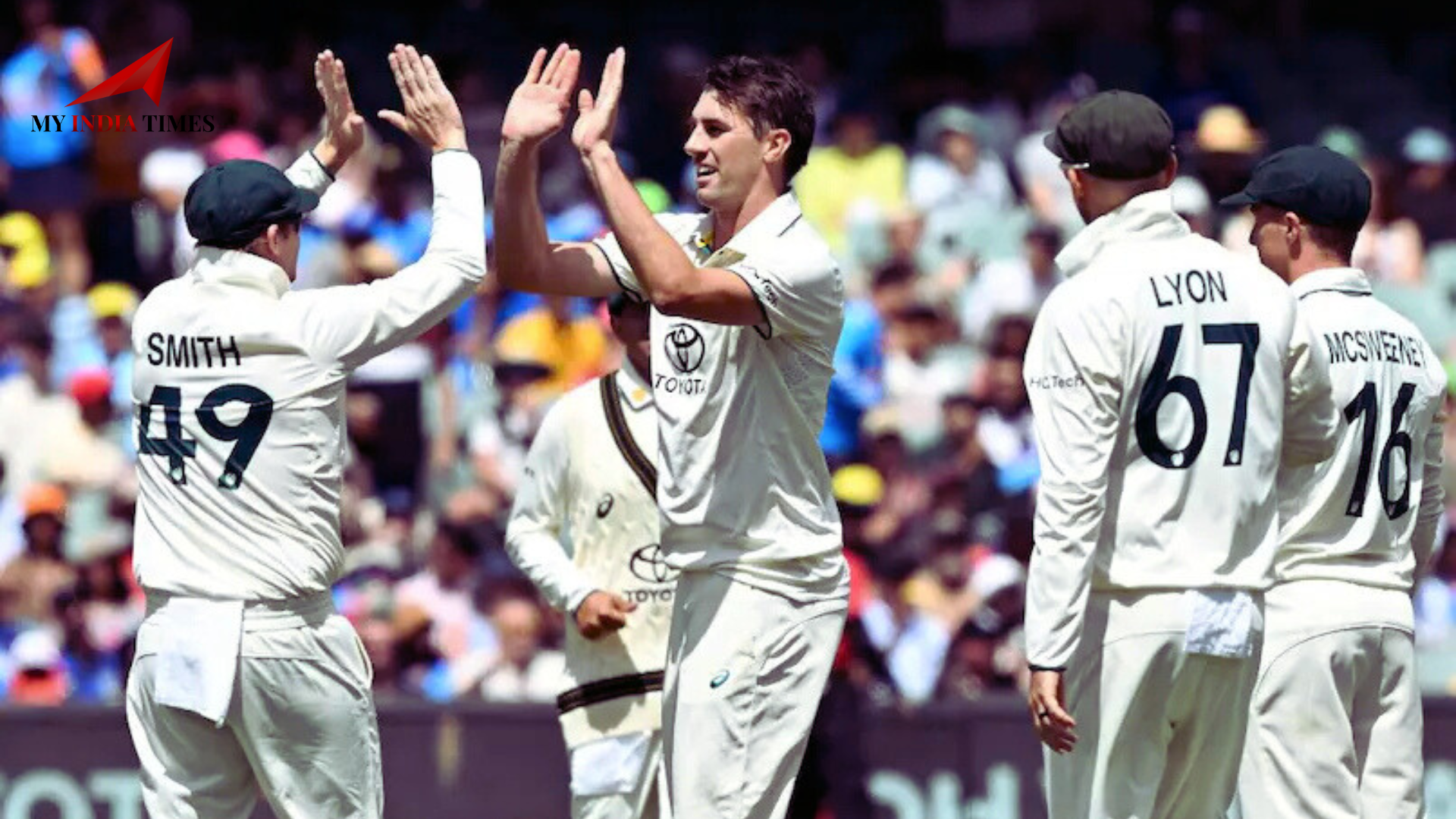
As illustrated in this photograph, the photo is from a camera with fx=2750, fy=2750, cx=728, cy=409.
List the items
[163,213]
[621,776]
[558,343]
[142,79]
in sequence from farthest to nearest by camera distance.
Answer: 1. [142,79]
2. [163,213]
3. [558,343]
4. [621,776]

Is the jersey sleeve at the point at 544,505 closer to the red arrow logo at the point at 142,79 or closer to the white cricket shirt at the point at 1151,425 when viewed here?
the white cricket shirt at the point at 1151,425

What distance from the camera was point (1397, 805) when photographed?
7.45 meters

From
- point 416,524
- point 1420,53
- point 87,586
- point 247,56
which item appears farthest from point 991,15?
point 87,586

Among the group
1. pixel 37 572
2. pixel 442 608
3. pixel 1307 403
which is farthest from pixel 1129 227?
pixel 37 572

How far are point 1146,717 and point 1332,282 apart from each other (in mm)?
1460

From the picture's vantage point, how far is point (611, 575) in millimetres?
8547

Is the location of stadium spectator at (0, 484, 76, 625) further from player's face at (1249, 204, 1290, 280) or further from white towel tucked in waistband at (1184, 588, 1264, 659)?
white towel tucked in waistband at (1184, 588, 1264, 659)

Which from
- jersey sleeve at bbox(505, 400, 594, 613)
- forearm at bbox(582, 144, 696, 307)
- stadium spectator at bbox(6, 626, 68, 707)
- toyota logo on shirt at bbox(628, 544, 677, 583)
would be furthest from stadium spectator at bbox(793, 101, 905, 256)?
forearm at bbox(582, 144, 696, 307)

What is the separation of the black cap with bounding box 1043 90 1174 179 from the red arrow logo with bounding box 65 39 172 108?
32.0 ft

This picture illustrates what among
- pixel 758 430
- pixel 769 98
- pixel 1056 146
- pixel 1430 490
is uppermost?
pixel 769 98

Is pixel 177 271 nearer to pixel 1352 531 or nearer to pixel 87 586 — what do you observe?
pixel 87 586

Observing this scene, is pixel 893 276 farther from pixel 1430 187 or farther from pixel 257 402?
pixel 257 402

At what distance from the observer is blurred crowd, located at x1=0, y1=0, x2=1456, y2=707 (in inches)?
480

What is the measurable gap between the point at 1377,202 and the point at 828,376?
9182mm
